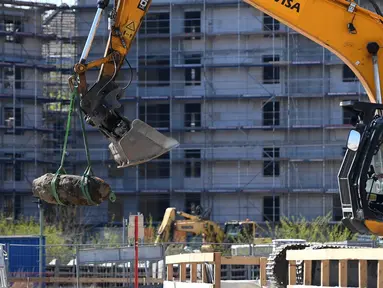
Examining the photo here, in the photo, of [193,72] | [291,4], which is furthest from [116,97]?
[193,72]

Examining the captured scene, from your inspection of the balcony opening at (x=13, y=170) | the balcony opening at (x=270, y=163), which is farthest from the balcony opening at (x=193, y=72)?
the balcony opening at (x=13, y=170)

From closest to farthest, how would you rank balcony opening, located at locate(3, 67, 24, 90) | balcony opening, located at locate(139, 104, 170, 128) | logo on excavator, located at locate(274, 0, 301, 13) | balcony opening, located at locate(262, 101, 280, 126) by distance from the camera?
logo on excavator, located at locate(274, 0, 301, 13), balcony opening, located at locate(262, 101, 280, 126), balcony opening, located at locate(3, 67, 24, 90), balcony opening, located at locate(139, 104, 170, 128)

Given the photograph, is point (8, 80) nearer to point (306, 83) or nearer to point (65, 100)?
point (65, 100)

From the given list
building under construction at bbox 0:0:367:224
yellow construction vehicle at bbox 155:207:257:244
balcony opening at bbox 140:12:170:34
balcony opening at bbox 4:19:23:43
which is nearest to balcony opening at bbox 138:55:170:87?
building under construction at bbox 0:0:367:224

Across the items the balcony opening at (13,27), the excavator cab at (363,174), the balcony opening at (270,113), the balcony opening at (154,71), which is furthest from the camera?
the balcony opening at (13,27)

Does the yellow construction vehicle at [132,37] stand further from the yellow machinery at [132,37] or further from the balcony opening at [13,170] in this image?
the balcony opening at [13,170]

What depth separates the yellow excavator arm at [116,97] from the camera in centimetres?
1725

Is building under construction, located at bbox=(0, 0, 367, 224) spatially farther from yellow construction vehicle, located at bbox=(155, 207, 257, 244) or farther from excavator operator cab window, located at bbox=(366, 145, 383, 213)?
excavator operator cab window, located at bbox=(366, 145, 383, 213)

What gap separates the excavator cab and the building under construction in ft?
190

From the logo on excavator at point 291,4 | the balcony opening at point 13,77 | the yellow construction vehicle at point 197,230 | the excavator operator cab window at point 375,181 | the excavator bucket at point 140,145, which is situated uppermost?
the balcony opening at point 13,77

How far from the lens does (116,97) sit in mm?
17703

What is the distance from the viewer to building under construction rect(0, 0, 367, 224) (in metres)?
74.4

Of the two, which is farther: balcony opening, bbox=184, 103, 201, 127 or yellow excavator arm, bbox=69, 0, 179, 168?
balcony opening, bbox=184, 103, 201, 127

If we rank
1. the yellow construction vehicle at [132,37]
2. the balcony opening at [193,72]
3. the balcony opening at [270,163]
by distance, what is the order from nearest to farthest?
the yellow construction vehicle at [132,37] → the balcony opening at [270,163] → the balcony opening at [193,72]
